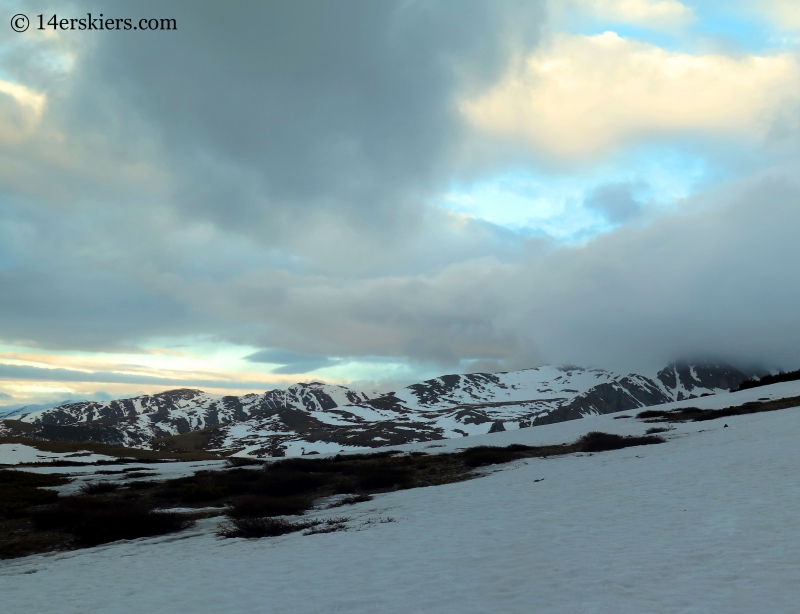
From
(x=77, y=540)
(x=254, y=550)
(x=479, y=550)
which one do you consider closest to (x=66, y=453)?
(x=77, y=540)

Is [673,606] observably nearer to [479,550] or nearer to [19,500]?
[479,550]

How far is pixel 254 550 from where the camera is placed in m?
13.4

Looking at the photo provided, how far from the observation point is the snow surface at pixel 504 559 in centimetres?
806

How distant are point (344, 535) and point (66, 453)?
225 ft

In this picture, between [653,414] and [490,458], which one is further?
[653,414]

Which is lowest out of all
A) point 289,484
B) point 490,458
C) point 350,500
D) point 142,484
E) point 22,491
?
point 490,458

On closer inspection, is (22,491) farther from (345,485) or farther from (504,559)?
(504,559)

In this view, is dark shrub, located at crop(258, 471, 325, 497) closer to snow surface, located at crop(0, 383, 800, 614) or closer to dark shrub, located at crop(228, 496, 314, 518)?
dark shrub, located at crop(228, 496, 314, 518)

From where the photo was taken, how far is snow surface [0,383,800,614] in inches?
317

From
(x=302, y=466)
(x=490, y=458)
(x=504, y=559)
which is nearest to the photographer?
(x=504, y=559)

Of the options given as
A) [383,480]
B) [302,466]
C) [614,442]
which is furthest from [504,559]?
[302,466]

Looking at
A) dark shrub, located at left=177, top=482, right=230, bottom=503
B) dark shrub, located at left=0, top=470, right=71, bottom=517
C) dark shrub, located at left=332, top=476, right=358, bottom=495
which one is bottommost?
dark shrub, located at left=332, top=476, right=358, bottom=495

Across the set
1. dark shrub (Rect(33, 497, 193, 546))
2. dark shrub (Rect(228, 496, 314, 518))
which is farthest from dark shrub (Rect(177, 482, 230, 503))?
dark shrub (Rect(228, 496, 314, 518))

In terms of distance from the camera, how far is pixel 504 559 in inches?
408
